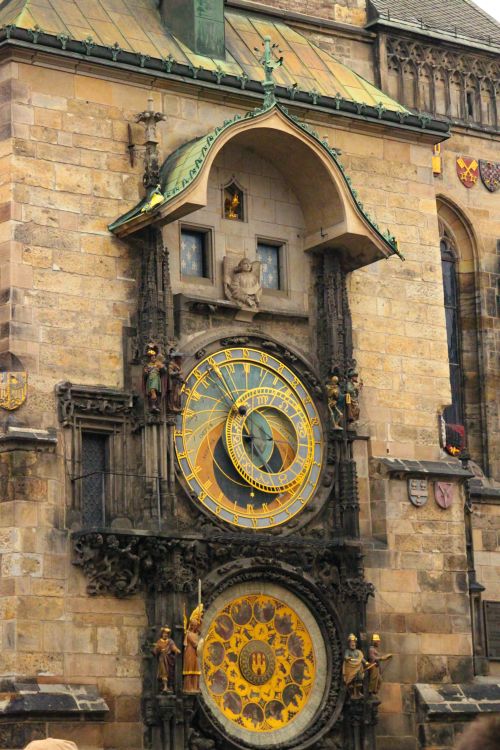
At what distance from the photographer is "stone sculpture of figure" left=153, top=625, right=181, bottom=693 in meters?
19.6

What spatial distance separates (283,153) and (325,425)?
11.4 feet

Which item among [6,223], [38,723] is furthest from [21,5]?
[38,723]

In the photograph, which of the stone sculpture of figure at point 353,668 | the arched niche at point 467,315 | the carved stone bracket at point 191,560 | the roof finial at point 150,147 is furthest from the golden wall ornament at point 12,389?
the arched niche at point 467,315

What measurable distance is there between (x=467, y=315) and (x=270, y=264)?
547 cm

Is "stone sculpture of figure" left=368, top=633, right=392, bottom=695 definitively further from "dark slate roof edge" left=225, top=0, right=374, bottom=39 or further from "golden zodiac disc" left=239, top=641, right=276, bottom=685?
"dark slate roof edge" left=225, top=0, right=374, bottom=39

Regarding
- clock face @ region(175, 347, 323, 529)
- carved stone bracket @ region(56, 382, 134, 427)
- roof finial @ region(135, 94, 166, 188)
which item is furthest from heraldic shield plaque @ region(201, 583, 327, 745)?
roof finial @ region(135, 94, 166, 188)

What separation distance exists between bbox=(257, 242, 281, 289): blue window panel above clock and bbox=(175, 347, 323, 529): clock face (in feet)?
3.42

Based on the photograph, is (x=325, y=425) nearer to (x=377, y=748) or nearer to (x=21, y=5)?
(x=377, y=748)

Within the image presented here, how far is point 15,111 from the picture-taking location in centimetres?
2033

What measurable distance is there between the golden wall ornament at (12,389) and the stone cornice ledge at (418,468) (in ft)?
16.5

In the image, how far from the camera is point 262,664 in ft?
68.0

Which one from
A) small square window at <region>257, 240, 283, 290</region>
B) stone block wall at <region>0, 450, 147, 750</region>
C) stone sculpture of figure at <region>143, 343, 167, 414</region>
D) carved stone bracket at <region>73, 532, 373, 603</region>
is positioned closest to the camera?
stone block wall at <region>0, 450, 147, 750</region>

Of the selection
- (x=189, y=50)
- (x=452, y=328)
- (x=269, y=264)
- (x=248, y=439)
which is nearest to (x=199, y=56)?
(x=189, y=50)

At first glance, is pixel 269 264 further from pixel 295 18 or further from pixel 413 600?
pixel 413 600
